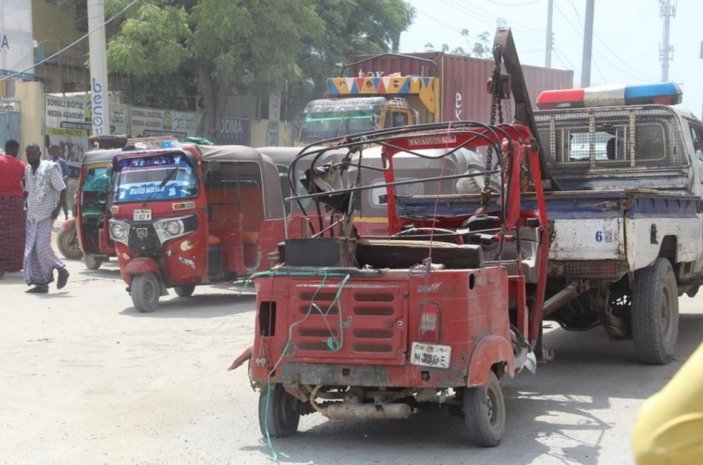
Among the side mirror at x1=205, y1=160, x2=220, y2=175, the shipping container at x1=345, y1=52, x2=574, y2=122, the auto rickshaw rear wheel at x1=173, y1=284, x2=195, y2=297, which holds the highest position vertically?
the shipping container at x1=345, y1=52, x2=574, y2=122

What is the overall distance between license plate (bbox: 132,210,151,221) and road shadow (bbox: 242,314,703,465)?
530 cm

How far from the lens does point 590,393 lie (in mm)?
7176

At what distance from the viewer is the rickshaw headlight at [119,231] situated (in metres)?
11.5

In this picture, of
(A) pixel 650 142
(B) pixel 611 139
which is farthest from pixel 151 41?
(A) pixel 650 142

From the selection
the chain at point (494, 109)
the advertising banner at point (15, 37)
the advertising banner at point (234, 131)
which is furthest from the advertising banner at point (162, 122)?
the chain at point (494, 109)

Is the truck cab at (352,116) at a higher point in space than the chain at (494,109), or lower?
higher

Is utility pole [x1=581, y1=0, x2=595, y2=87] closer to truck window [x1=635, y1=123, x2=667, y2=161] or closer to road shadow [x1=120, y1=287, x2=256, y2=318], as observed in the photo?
road shadow [x1=120, y1=287, x2=256, y2=318]

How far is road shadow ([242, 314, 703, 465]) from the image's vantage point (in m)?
5.59

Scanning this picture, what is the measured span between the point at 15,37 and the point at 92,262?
9.64 meters

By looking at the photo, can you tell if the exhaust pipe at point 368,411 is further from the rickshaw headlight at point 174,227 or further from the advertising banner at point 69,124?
the advertising banner at point 69,124

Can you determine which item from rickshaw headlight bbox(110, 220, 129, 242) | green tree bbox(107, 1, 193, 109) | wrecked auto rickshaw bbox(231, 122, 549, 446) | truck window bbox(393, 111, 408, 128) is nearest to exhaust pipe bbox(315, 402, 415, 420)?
wrecked auto rickshaw bbox(231, 122, 549, 446)

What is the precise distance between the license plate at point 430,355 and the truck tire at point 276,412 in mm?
945

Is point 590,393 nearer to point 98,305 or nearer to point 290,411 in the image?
point 290,411

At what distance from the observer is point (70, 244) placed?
16734 millimetres
